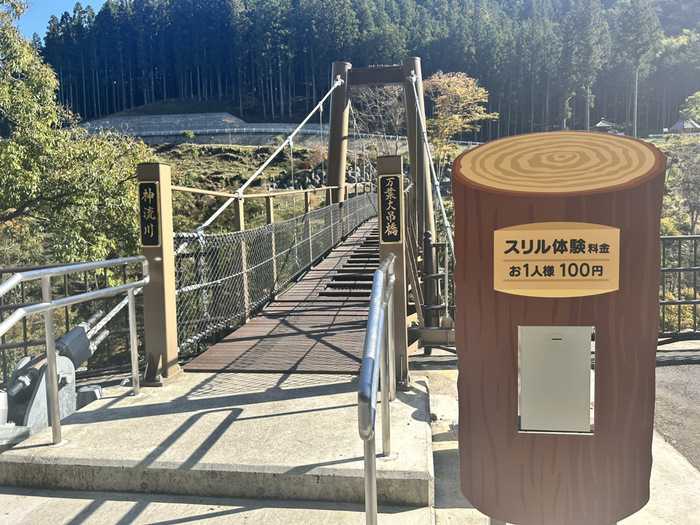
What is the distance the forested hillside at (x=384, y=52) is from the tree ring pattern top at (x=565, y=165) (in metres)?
42.1

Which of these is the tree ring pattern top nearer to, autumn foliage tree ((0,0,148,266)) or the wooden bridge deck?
the wooden bridge deck

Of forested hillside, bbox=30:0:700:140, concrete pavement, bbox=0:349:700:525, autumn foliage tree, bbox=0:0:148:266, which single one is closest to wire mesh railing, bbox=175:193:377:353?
concrete pavement, bbox=0:349:700:525

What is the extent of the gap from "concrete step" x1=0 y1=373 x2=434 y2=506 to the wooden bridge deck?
0.62 meters

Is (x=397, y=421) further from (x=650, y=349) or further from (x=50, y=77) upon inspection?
(x=50, y=77)

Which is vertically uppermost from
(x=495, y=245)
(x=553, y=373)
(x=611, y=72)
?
(x=611, y=72)

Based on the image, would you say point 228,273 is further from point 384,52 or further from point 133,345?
point 384,52

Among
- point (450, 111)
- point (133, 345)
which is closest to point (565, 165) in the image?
point (133, 345)

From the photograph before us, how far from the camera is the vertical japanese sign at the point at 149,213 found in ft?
9.48

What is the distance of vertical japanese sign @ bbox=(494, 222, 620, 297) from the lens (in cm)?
113

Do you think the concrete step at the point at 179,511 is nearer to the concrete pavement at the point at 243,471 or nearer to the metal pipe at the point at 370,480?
the concrete pavement at the point at 243,471

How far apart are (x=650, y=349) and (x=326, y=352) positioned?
258 centimetres


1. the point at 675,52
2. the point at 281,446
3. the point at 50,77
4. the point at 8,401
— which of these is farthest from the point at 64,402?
the point at 675,52

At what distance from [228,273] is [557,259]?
132 inches

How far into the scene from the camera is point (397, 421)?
238cm
